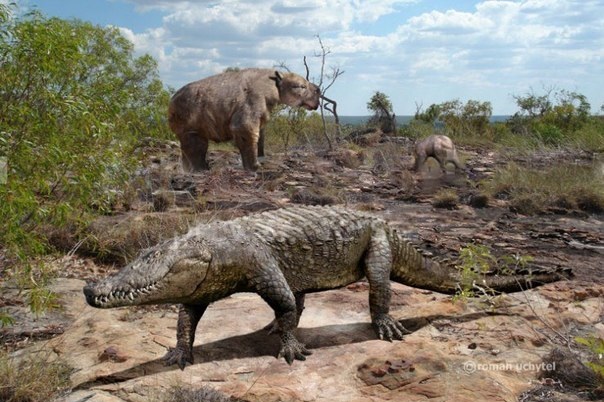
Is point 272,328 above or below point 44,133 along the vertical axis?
below

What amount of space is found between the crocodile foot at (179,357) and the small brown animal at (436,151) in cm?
1213

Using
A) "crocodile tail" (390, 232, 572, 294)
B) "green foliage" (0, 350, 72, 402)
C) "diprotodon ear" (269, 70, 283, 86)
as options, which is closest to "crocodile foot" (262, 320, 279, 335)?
"crocodile tail" (390, 232, 572, 294)

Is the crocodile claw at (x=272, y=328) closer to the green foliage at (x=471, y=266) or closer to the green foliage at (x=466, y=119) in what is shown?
the green foliage at (x=471, y=266)

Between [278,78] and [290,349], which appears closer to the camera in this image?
[290,349]

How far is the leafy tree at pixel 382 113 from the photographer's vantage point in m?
26.1

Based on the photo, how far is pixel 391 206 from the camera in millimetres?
11891

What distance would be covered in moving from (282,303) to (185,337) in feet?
2.47

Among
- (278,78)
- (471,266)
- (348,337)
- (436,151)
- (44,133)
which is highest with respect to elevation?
(278,78)

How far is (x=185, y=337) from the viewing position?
182 inches

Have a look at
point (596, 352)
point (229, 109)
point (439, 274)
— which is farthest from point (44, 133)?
point (229, 109)

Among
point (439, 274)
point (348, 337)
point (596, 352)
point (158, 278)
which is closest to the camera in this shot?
point (596, 352)

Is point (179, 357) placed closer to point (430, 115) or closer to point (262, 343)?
point (262, 343)

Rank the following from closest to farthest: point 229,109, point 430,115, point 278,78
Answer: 1. point 229,109
2. point 278,78
3. point 430,115

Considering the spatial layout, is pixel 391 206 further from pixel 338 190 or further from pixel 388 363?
pixel 388 363
